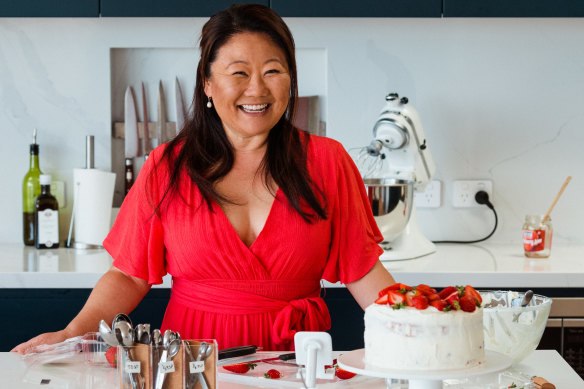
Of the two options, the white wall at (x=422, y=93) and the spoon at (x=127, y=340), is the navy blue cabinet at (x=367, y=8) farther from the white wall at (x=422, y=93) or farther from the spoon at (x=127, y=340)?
the spoon at (x=127, y=340)

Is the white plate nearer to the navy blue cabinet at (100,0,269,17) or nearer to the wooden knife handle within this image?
the wooden knife handle

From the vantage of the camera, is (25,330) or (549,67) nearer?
(25,330)

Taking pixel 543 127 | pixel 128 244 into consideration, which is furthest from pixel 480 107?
pixel 128 244

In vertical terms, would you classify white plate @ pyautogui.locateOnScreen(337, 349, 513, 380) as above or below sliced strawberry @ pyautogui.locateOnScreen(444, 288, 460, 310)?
below

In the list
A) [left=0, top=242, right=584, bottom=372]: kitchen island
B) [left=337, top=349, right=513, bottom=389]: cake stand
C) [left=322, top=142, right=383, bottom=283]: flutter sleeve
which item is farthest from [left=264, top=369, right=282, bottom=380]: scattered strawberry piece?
[left=0, top=242, right=584, bottom=372]: kitchen island

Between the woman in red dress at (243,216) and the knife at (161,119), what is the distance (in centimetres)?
110

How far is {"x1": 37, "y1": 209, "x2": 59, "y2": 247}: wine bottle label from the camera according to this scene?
2.60 metres

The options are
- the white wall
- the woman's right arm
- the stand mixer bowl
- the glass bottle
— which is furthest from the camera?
the white wall

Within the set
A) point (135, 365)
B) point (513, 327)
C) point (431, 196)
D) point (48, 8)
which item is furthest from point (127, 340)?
point (431, 196)

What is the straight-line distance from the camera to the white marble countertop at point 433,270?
2.18 meters

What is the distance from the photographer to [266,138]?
169cm

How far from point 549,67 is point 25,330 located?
79.0 inches

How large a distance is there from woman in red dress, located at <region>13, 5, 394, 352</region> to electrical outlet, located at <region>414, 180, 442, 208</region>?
114cm

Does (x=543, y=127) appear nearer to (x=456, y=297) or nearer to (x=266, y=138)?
(x=266, y=138)
